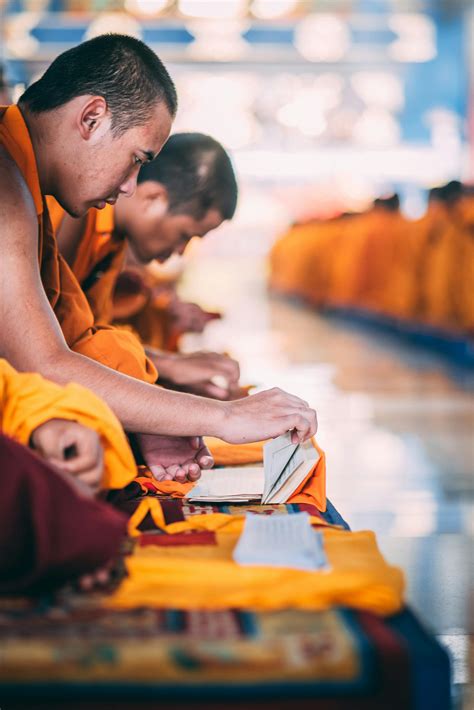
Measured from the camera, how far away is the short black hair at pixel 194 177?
2.71 m

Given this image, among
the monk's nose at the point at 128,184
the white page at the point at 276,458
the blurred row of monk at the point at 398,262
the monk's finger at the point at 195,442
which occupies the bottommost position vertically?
the blurred row of monk at the point at 398,262

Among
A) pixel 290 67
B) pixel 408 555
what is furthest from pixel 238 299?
pixel 408 555

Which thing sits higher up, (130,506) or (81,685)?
(81,685)

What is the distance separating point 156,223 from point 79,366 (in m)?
1.26

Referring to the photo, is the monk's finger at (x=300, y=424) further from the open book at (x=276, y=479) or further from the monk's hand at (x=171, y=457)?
the monk's hand at (x=171, y=457)

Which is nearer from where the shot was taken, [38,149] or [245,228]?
[38,149]

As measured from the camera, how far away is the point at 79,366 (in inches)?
63.0

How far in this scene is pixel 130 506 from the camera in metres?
1.72

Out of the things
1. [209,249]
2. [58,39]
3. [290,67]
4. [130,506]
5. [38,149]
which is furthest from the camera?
[209,249]

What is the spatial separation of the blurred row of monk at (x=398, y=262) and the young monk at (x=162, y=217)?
5069mm

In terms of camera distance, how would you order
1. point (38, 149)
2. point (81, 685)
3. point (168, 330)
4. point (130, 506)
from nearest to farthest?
point (81, 685)
point (130, 506)
point (38, 149)
point (168, 330)

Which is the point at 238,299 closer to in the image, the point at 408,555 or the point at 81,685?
the point at 408,555

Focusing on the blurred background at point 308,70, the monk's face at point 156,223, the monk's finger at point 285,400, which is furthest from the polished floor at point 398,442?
the blurred background at point 308,70

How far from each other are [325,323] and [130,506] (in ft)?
34.7
